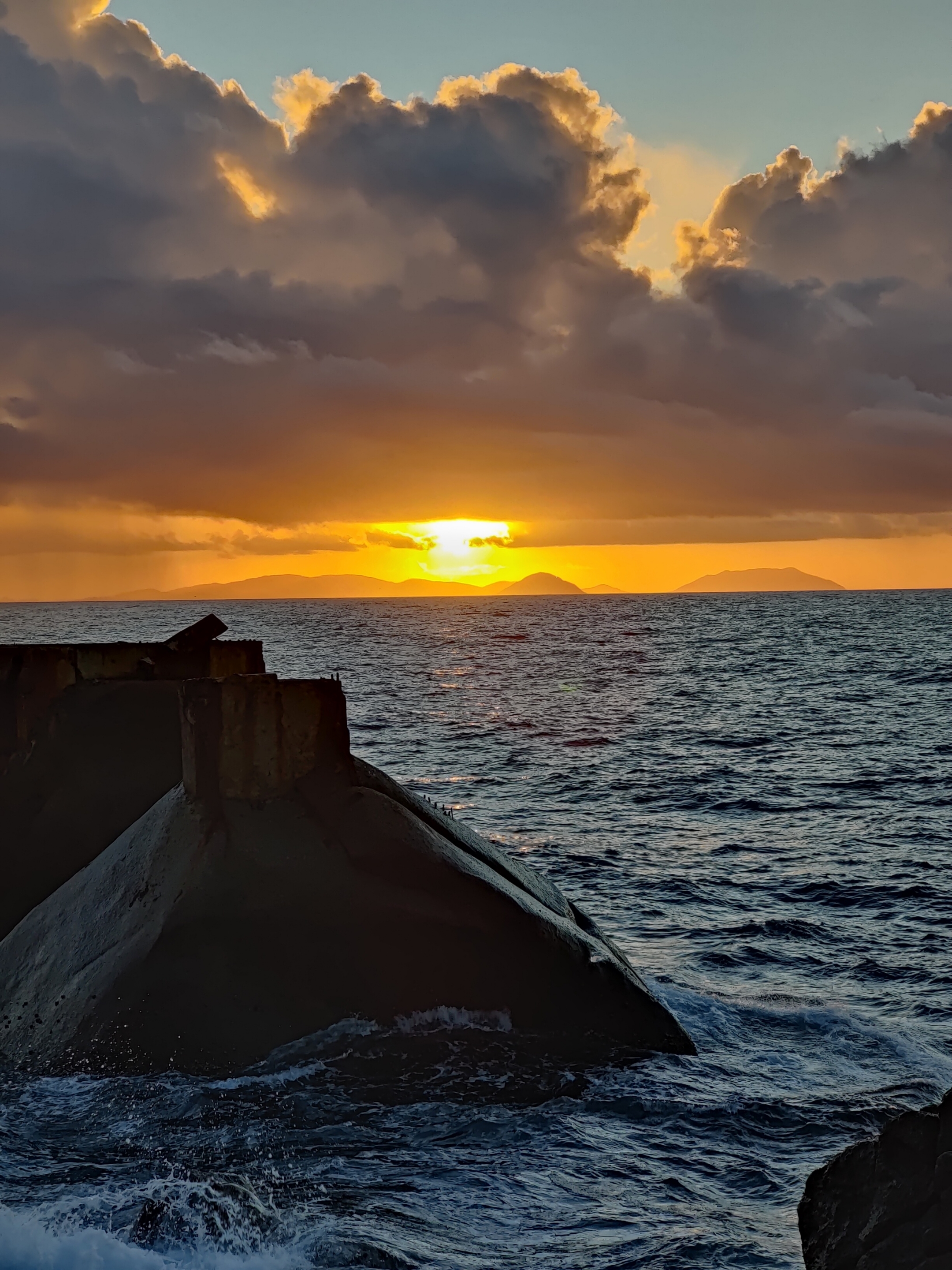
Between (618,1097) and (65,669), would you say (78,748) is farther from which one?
(618,1097)

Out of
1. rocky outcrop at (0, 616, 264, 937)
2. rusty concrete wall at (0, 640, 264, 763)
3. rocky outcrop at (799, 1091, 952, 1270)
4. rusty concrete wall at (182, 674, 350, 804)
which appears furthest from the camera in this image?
rusty concrete wall at (0, 640, 264, 763)

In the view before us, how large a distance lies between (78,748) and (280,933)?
169 inches

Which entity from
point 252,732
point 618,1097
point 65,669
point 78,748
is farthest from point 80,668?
point 618,1097

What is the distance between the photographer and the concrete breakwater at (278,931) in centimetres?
745

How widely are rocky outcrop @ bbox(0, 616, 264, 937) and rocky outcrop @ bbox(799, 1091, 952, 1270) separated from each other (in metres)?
7.67

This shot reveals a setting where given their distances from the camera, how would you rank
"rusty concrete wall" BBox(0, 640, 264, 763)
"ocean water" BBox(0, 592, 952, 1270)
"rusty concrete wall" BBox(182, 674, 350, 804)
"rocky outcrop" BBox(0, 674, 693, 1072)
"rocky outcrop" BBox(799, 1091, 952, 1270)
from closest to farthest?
1. "rocky outcrop" BBox(799, 1091, 952, 1270)
2. "ocean water" BBox(0, 592, 952, 1270)
3. "rocky outcrop" BBox(0, 674, 693, 1072)
4. "rusty concrete wall" BBox(182, 674, 350, 804)
5. "rusty concrete wall" BBox(0, 640, 264, 763)

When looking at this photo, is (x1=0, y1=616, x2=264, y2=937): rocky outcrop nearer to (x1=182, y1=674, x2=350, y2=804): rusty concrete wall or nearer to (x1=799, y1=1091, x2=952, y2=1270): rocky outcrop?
(x1=182, y1=674, x2=350, y2=804): rusty concrete wall

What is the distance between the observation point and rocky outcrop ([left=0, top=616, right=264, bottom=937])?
34.1ft

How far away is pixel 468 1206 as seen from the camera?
627cm

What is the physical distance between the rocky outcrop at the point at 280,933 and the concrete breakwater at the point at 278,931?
13mm

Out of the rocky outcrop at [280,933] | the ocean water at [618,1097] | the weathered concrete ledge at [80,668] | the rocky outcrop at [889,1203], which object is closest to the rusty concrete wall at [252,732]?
the rocky outcrop at [280,933]

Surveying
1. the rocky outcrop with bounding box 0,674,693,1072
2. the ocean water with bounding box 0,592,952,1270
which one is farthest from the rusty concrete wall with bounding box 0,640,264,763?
the ocean water with bounding box 0,592,952,1270

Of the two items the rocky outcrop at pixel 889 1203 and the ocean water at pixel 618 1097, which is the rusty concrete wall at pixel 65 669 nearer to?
the ocean water at pixel 618 1097

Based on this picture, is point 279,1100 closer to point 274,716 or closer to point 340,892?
point 340,892
